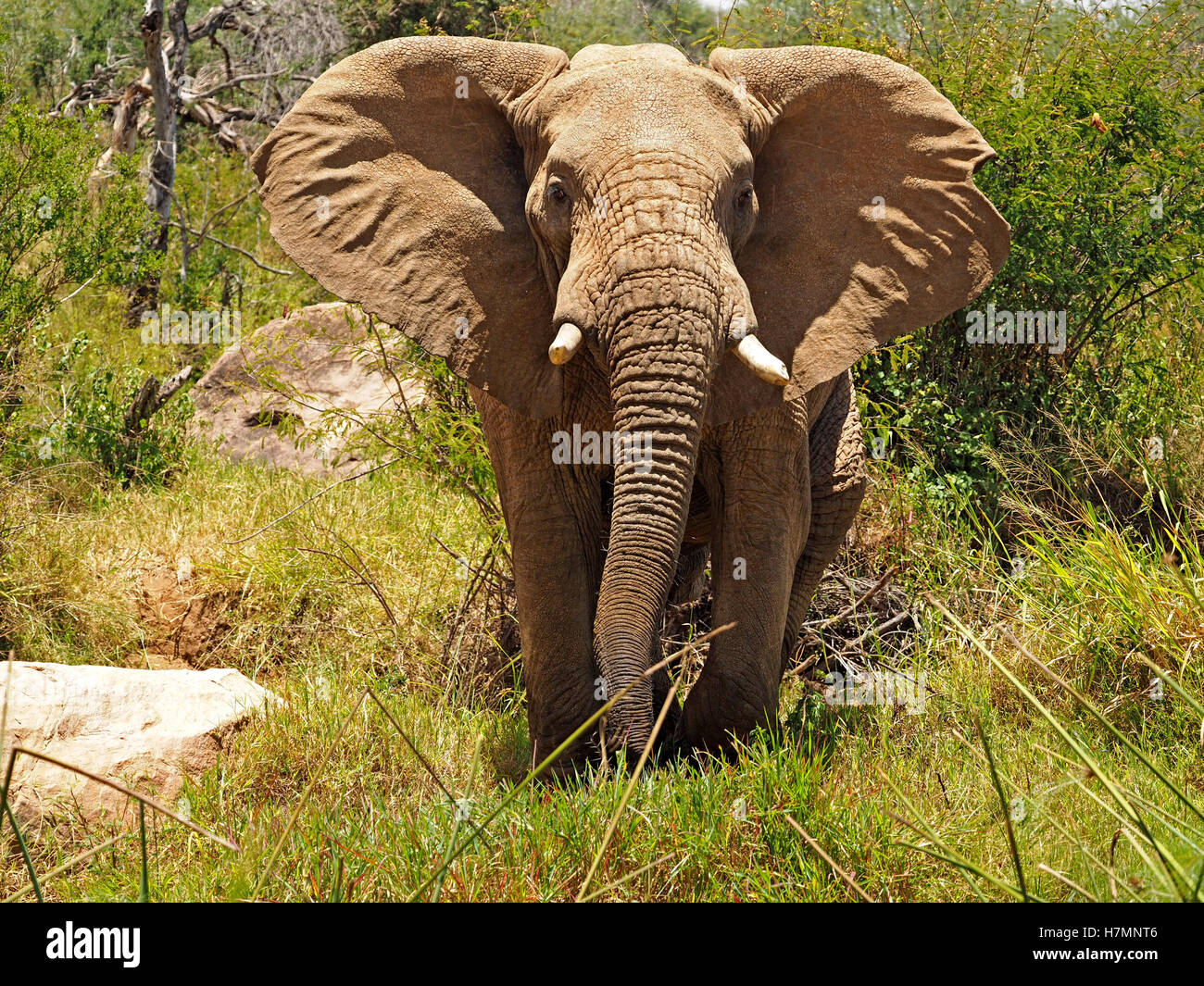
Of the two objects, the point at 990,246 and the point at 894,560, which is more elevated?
the point at 990,246

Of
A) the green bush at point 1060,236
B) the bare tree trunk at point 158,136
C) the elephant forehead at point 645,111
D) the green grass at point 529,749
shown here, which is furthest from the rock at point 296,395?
the elephant forehead at point 645,111

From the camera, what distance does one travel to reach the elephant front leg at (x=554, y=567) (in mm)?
4980

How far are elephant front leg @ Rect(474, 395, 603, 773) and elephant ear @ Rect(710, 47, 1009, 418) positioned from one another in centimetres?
92

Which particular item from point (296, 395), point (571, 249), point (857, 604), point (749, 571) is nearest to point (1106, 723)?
point (749, 571)

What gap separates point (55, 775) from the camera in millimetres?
4918

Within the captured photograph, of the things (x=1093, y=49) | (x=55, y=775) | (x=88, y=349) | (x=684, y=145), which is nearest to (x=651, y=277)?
(x=684, y=145)

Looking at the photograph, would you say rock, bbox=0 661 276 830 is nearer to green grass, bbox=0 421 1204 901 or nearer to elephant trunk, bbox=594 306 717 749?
green grass, bbox=0 421 1204 901

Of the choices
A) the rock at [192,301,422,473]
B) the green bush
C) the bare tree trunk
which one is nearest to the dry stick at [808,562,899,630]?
the green bush

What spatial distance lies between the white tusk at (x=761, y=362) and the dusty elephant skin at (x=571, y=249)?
0.92ft

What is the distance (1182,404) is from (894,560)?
7.02 feet

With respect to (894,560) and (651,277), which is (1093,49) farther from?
(651,277)

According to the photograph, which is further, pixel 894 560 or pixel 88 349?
pixel 88 349
